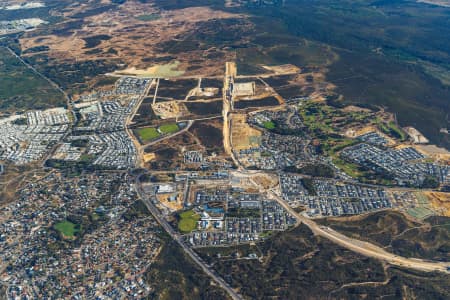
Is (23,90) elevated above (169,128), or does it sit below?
above

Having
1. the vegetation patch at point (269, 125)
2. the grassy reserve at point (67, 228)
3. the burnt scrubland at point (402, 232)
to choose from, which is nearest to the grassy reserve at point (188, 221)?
the grassy reserve at point (67, 228)

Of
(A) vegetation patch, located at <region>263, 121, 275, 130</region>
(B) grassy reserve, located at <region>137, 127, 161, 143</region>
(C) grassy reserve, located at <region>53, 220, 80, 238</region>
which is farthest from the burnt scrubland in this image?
(B) grassy reserve, located at <region>137, 127, 161, 143</region>

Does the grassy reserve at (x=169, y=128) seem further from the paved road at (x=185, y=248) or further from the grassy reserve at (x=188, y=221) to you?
the grassy reserve at (x=188, y=221)

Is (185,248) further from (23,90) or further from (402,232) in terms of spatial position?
(23,90)

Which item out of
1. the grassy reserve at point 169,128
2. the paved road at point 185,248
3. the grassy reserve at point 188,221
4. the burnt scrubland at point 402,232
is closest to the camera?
the paved road at point 185,248

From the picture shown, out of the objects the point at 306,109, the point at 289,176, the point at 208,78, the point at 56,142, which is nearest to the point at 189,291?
the point at 289,176

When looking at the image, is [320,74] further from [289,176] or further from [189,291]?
[189,291]

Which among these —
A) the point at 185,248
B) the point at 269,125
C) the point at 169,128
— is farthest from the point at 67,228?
the point at 269,125

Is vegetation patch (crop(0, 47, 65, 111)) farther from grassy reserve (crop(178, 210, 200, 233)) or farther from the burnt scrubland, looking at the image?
the burnt scrubland
